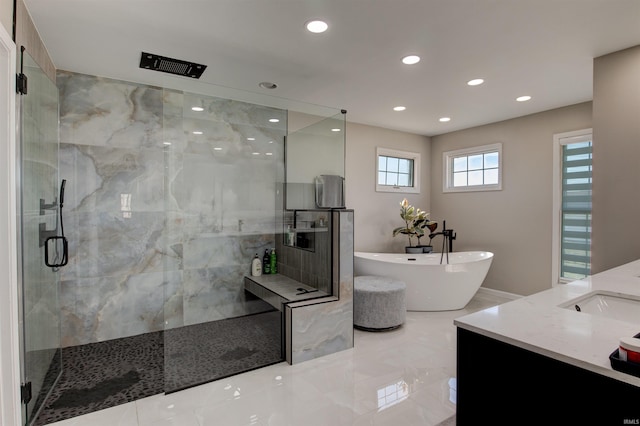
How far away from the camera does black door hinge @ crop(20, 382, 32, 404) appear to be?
5.98 ft

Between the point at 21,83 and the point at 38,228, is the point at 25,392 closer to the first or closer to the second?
the point at 38,228

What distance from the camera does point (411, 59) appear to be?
2725 millimetres

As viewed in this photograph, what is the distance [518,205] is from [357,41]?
3386mm

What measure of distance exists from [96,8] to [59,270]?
2.19 meters

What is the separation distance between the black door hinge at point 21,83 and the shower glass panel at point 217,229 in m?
0.90

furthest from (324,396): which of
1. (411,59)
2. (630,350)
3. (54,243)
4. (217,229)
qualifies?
(411,59)

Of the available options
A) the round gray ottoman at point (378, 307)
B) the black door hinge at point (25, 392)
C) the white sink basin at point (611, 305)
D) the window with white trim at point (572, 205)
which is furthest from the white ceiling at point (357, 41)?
the black door hinge at point (25, 392)

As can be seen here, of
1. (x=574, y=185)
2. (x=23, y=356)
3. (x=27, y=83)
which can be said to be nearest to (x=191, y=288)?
(x=23, y=356)

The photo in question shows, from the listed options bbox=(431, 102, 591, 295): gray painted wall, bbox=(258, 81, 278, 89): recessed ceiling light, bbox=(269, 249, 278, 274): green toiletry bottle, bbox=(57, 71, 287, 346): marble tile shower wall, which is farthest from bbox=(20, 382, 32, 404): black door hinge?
bbox=(431, 102, 591, 295): gray painted wall

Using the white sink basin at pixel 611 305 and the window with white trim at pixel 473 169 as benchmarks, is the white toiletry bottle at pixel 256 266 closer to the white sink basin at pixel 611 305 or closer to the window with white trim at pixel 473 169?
the white sink basin at pixel 611 305

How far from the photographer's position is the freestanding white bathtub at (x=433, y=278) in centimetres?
400

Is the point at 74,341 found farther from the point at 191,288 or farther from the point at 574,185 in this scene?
the point at 574,185

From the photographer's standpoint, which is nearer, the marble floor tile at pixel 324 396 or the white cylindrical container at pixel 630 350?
the white cylindrical container at pixel 630 350

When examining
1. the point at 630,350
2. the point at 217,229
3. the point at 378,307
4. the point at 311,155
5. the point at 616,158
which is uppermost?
the point at 311,155
